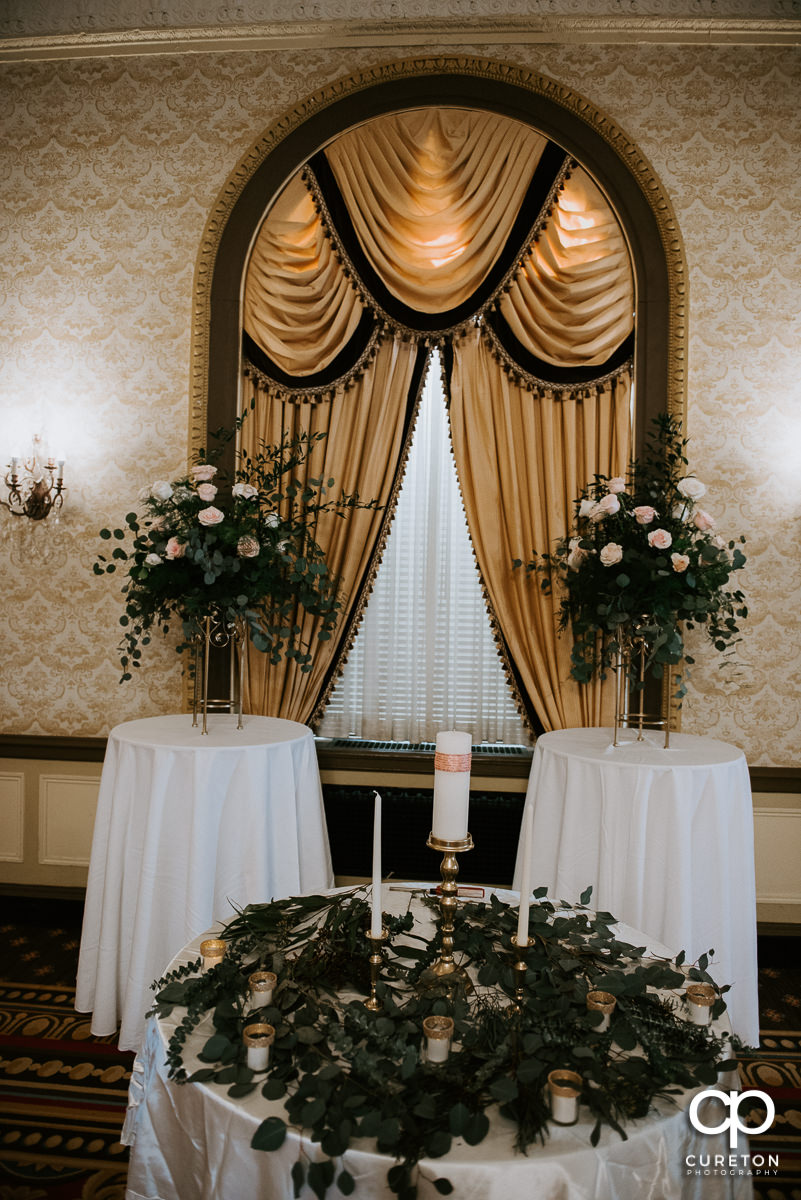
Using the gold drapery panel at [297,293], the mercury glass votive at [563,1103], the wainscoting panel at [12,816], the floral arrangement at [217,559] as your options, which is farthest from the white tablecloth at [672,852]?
the wainscoting panel at [12,816]

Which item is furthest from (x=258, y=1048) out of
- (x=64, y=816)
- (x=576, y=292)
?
(x=576, y=292)

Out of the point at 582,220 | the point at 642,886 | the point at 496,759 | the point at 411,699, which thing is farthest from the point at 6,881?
the point at 582,220

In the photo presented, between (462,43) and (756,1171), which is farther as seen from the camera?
(462,43)

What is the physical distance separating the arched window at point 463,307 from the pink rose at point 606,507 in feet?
2.18

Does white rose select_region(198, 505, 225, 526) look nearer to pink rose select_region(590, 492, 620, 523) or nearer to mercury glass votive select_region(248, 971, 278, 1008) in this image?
pink rose select_region(590, 492, 620, 523)

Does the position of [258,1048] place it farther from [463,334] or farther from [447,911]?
[463,334]

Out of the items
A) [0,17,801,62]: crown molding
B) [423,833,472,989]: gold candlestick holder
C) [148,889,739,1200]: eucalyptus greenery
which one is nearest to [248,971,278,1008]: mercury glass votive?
[148,889,739,1200]: eucalyptus greenery

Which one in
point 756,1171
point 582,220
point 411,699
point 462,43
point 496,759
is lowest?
point 756,1171

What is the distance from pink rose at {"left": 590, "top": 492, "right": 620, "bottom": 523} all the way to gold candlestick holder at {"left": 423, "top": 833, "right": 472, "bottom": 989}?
1951 millimetres

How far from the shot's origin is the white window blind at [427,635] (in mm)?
3947

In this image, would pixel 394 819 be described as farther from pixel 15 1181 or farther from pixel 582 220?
pixel 582 220

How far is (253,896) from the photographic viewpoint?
2.75m

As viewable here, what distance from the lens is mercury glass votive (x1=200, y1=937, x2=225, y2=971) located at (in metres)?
1.42

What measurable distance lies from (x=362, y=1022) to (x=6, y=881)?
3.48 metres
